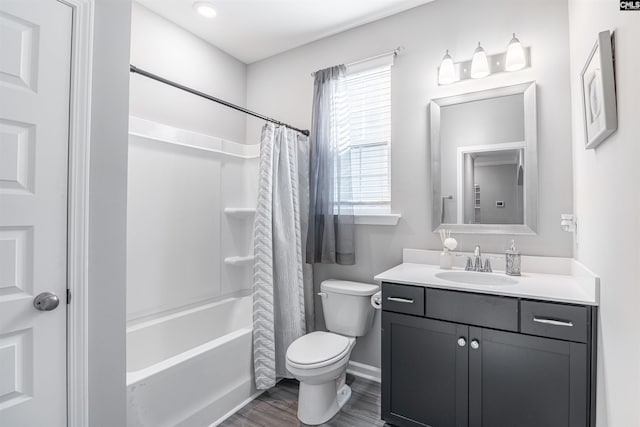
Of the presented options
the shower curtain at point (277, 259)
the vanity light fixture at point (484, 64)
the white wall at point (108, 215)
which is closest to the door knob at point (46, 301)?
the white wall at point (108, 215)

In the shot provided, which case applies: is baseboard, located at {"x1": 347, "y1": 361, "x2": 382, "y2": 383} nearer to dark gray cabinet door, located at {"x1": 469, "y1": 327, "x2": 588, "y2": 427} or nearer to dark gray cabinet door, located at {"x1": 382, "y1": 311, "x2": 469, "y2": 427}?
dark gray cabinet door, located at {"x1": 382, "y1": 311, "x2": 469, "y2": 427}

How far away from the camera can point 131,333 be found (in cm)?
212

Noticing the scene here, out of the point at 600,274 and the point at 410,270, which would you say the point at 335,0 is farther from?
the point at 600,274

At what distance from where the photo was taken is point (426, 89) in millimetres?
2254

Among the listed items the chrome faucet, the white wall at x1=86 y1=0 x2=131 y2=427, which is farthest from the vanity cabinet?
the white wall at x1=86 y1=0 x2=131 y2=427

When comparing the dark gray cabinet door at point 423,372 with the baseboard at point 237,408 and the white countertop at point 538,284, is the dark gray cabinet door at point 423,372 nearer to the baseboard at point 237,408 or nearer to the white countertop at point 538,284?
the white countertop at point 538,284

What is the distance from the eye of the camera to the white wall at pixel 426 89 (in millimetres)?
1867

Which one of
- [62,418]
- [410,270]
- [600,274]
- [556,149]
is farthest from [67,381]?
[556,149]

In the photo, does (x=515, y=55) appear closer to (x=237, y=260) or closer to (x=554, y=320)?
(x=554, y=320)

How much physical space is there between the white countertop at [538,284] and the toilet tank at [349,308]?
0.34 meters

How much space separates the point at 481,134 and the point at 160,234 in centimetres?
231

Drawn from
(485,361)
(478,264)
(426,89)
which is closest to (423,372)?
(485,361)

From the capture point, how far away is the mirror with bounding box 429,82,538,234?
194 cm

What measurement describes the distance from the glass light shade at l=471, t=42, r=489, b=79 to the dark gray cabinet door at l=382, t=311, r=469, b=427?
152 cm
